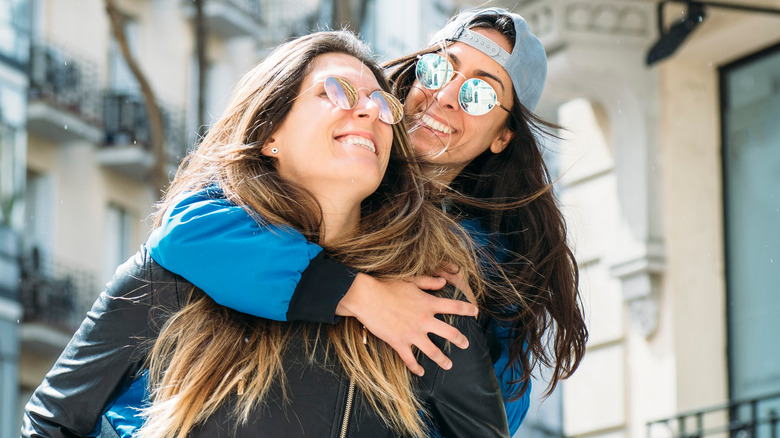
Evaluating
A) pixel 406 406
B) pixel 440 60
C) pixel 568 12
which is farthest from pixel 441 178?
pixel 568 12

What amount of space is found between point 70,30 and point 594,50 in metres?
15.6

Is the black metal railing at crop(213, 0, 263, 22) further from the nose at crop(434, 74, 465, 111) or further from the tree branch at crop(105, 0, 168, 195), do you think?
the nose at crop(434, 74, 465, 111)

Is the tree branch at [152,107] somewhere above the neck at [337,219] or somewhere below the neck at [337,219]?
above

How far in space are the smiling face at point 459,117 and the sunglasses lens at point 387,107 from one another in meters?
0.73

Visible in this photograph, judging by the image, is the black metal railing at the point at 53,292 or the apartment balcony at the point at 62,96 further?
the apartment balcony at the point at 62,96

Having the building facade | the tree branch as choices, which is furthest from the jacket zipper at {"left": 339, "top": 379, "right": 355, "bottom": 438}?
the building facade

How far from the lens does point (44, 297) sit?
68.2ft

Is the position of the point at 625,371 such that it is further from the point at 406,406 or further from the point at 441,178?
the point at 406,406

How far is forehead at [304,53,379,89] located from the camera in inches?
123

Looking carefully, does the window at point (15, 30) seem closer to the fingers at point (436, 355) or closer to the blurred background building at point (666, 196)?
the blurred background building at point (666, 196)

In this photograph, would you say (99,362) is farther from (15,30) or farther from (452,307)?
(15,30)

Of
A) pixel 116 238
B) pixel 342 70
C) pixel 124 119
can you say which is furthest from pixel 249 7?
pixel 342 70

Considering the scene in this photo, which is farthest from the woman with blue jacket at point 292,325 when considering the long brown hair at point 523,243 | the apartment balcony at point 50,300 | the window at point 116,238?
the window at point 116,238

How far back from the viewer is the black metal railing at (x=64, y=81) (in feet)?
70.5
